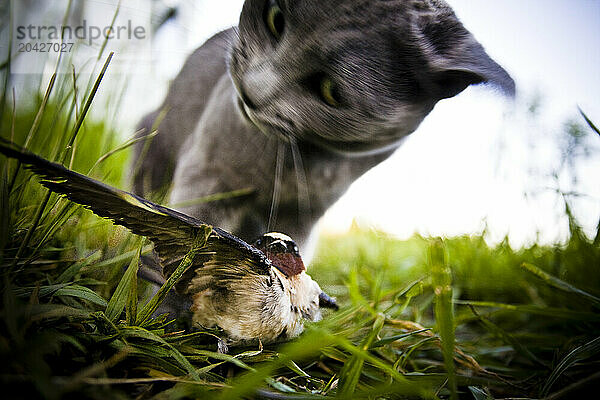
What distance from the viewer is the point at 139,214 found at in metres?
0.31

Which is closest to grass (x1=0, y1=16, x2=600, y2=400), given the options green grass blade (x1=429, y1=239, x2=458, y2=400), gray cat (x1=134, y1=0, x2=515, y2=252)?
green grass blade (x1=429, y1=239, x2=458, y2=400)

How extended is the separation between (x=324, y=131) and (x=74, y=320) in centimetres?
37

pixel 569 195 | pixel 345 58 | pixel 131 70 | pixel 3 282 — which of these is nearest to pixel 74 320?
pixel 3 282

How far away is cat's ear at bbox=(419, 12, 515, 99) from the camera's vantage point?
441 mm

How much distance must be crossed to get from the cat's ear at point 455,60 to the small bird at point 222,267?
0.91ft

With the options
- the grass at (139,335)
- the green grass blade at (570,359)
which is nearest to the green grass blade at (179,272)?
the grass at (139,335)

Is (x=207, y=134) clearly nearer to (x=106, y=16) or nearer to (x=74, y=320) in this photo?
(x=106, y=16)

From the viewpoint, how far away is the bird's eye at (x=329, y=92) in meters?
0.49

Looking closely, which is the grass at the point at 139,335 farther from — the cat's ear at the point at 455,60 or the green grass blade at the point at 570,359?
the cat's ear at the point at 455,60

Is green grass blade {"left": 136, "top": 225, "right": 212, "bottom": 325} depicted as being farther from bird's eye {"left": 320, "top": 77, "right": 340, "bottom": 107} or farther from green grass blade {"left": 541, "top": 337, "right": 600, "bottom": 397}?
green grass blade {"left": 541, "top": 337, "right": 600, "bottom": 397}

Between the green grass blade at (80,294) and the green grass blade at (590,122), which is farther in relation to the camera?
the green grass blade at (590,122)

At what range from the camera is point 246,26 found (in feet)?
1.82

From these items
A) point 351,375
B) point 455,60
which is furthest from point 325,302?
point 455,60

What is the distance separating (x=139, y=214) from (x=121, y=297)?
125mm
